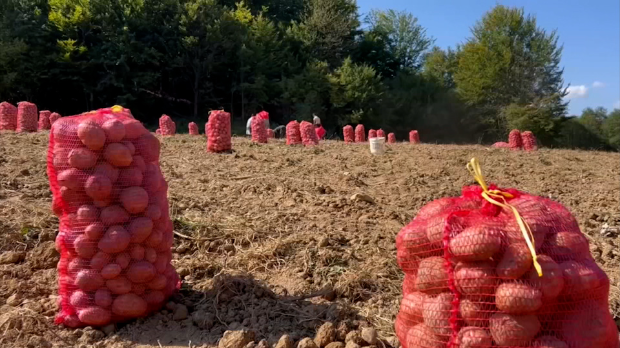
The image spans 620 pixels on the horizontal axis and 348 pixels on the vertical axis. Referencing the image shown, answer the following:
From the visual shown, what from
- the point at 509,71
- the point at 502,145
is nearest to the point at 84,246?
the point at 502,145

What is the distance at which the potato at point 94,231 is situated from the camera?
10.6 ft

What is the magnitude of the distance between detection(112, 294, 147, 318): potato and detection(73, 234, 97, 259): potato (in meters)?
0.32

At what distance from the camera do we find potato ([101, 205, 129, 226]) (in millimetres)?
3236

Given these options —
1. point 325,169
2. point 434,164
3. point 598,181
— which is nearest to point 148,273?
point 325,169

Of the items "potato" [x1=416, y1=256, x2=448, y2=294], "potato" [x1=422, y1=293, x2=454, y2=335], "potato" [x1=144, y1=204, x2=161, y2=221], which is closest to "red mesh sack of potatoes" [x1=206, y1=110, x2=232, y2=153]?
"potato" [x1=144, y1=204, x2=161, y2=221]

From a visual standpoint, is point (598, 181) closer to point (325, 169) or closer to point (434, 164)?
point (434, 164)

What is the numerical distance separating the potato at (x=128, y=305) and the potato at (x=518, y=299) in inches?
84.7

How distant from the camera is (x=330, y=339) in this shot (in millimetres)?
3102

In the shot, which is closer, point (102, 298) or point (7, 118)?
point (102, 298)

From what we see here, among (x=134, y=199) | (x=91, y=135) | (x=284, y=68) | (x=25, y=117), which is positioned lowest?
(x=134, y=199)

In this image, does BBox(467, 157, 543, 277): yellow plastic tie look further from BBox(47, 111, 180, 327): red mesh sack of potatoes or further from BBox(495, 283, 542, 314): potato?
BBox(47, 111, 180, 327): red mesh sack of potatoes

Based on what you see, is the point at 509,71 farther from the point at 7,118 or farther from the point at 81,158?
the point at 81,158

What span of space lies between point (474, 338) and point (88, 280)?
224 centimetres

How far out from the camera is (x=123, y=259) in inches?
128
